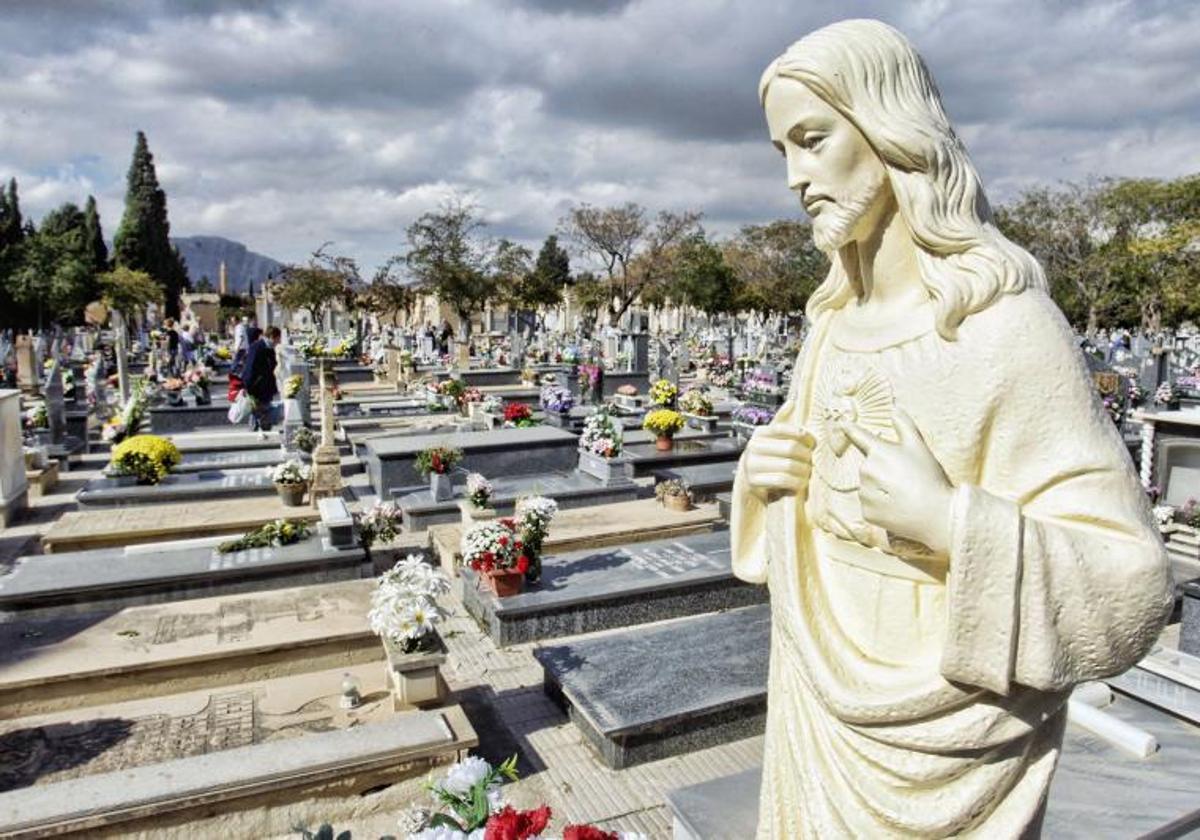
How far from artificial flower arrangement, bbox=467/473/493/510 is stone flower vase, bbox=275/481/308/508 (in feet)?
8.25

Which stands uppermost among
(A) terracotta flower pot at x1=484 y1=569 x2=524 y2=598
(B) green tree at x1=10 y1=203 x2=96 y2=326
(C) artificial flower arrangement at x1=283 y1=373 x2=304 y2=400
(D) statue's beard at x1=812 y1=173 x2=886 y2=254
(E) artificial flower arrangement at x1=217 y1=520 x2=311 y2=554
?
(B) green tree at x1=10 y1=203 x2=96 y2=326

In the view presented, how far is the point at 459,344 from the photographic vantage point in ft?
93.8

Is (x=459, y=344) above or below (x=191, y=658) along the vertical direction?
above

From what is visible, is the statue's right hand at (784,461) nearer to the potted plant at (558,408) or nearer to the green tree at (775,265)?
the potted plant at (558,408)

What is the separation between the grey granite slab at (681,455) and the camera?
43.2 feet

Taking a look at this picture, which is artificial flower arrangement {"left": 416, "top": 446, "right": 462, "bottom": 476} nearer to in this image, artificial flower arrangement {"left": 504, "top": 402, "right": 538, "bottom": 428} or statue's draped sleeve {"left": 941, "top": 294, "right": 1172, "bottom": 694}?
artificial flower arrangement {"left": 504, "top": 402, "right": 538, "bottom": 428}

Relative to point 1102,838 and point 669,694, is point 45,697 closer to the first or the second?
point 669,694

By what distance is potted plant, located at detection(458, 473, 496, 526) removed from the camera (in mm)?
9398

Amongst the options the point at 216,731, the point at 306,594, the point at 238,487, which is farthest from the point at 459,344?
the point at 216,731

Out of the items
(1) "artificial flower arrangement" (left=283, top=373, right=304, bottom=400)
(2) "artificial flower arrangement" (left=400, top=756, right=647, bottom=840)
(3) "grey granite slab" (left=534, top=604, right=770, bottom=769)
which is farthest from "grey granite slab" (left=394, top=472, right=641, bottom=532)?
(2) "artificial flower arrangement" (left=400, top=756, right=647, bottom=840)

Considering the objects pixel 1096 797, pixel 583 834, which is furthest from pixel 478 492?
pixel 583 834

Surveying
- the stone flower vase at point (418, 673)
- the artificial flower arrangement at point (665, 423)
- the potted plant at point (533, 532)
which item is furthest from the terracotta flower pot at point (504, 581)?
the artificial flower arrangement at point (665, 423)

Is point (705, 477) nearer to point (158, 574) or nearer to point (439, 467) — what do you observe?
point (439, 467)

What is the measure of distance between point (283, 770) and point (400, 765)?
26.0 inches
